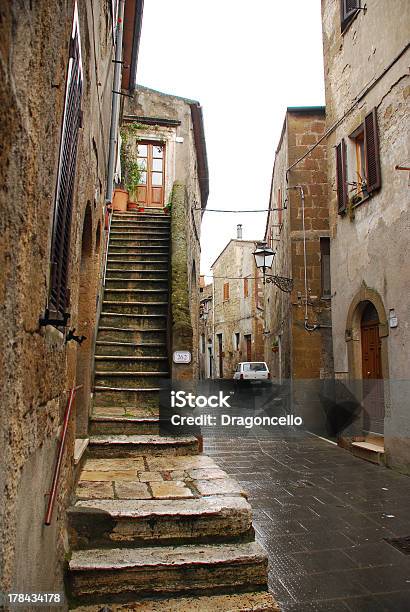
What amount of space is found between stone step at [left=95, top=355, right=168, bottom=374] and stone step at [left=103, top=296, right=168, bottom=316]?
1.09m

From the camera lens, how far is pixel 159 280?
24.7 feet

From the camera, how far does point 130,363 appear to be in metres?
6.01

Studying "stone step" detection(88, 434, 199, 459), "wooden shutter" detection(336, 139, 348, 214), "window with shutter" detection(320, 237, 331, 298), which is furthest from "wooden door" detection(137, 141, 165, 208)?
"stone step" detection(88, 434, 199, 459)

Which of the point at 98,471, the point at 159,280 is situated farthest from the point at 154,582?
the point at 159,280

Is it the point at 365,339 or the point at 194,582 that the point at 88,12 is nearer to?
the point at 194,582

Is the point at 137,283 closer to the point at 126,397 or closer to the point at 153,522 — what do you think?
the point at 126,397

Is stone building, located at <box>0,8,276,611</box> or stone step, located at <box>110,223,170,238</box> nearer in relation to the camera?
stone building, located at <box>0,8,276,611</box>

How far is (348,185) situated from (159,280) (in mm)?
3869

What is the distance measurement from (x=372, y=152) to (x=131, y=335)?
186 inches

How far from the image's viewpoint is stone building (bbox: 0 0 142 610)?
1325mm

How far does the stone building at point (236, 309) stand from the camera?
26.2 m

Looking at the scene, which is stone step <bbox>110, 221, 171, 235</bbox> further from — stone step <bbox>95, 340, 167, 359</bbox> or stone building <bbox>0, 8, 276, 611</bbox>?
stone step <bbox>95, 340, 167, 359</bbox>

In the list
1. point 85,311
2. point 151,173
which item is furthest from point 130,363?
point 151,173

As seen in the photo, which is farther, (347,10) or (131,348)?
(347,10)
